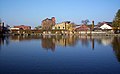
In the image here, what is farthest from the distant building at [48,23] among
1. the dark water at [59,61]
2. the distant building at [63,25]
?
the dark water at [59,61]

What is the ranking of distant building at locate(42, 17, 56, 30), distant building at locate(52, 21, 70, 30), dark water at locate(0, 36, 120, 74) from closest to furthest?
dark water at locate(0, 36, 120, 74) → distant building at locate(52, 21, 70, 30) → distant building at locate(42, 17, 56, 30)

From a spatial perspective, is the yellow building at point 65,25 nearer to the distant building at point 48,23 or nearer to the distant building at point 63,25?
the distant building at point 63,25

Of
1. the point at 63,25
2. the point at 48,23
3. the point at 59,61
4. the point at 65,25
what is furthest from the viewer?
the point at 48,23

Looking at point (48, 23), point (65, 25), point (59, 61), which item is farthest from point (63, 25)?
point (59, 61)

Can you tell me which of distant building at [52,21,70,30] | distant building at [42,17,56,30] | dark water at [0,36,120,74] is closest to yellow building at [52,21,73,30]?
distant building at [52,21,70,30]

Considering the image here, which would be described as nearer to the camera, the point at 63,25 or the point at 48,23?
the point at 63,25

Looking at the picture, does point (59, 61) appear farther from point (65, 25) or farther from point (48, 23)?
point (48, 23)

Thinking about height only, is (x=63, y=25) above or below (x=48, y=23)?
below

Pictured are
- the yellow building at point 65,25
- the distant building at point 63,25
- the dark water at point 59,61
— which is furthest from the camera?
the distant building at point 63,25

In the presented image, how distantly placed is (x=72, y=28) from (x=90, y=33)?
13072mm

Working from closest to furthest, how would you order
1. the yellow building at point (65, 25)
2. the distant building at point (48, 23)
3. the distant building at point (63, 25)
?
the yellow building at point (65, 25) < the distant building at point (63, 25) < the distant building at point (48, 23)

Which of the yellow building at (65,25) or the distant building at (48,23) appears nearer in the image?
the yellow building at (65,25)

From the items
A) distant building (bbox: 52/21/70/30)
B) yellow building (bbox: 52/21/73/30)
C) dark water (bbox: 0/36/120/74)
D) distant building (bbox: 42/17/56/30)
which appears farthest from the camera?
distant building (bbox: 42/17/56/30)

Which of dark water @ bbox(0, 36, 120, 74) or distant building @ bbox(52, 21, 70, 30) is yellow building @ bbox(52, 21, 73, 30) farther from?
dark water @ bbox(0, 36, 120, 74)
